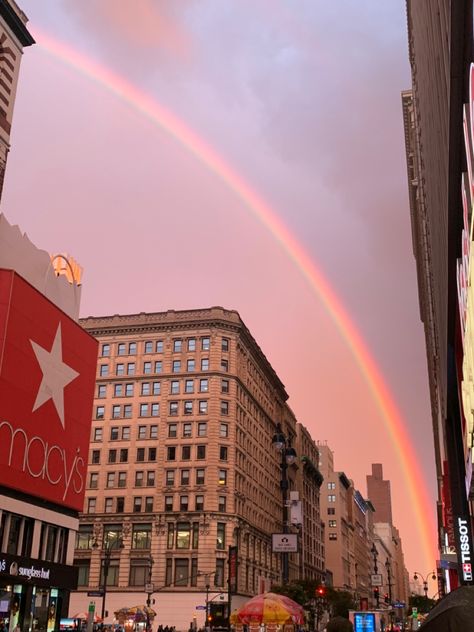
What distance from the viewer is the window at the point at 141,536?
9119cm

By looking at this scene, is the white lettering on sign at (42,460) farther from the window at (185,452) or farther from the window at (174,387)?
the window at (174,387)

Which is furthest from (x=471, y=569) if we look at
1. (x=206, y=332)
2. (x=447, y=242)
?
(x=206, y=332)

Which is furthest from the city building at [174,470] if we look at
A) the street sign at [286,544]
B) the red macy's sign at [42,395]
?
the red macy's sign at [42,395]

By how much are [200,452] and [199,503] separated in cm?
684

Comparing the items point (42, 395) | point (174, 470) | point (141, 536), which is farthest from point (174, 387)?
point (42, 395)

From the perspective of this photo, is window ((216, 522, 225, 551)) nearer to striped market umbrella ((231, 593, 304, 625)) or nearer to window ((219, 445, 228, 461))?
window ((219, 445, 228, 461))

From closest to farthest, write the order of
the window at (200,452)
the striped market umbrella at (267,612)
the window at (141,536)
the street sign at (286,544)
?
the striped market umbrella at (267,612) < the street sign at (286,544) < the window at (141,536) < the window at (200,452)

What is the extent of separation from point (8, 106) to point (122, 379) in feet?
191

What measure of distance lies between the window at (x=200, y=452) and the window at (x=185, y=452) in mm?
1167

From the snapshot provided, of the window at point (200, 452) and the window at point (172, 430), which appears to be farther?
the window at point (172, 430)

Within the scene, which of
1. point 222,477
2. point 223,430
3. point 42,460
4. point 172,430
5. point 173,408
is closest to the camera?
point 42,460

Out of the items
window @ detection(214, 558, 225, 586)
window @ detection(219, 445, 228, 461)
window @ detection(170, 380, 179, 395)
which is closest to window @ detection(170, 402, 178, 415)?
window @ detection(170, 380, 179, 395)

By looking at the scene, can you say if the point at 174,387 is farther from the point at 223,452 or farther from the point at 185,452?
the point at 223,452

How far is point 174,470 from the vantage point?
94750 mm
